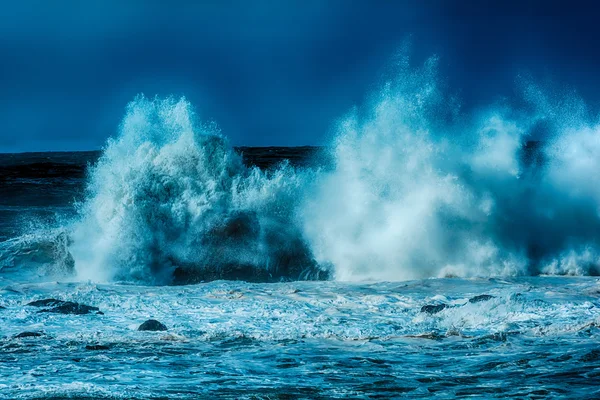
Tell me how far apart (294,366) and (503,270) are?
6.18 meters

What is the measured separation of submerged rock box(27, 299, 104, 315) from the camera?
26.4 ft

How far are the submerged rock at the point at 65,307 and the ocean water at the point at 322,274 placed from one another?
0.04 meters

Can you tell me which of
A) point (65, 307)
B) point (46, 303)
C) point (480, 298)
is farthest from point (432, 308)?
point (46, 303)

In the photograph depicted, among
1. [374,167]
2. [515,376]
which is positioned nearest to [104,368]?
[515,376]

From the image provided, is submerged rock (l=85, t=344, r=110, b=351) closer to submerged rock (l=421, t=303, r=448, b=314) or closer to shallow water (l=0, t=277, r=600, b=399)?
shallow water (l=0, t=277, r=600, b=399)

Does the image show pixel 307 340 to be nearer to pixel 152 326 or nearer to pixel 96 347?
pixel 152 326

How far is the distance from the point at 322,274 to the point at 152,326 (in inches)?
179

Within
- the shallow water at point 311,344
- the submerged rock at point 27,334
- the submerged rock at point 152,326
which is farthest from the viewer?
the submerged rock at point 152,326

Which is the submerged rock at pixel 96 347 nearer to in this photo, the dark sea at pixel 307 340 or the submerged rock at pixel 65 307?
the dark sea at pixel 307 340

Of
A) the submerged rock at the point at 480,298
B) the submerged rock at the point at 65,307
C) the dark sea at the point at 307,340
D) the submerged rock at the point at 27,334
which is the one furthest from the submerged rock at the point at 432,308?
the submerged rock at the point at 27,334

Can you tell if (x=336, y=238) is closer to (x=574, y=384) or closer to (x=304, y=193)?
(x=304, y=193)

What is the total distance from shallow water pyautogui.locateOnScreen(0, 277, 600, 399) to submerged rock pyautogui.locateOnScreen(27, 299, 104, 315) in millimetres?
184

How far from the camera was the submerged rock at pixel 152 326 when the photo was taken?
7.08 m

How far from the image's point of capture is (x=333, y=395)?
4906 millimetres
